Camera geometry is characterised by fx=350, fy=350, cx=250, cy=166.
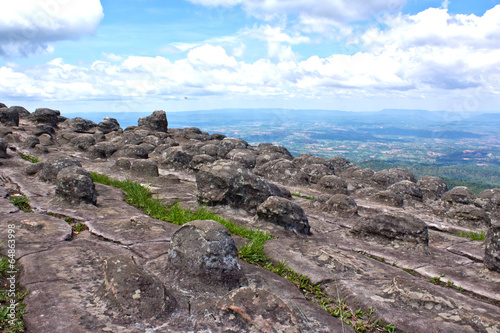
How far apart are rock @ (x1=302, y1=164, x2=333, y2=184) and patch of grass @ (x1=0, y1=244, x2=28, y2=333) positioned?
41.8 ft

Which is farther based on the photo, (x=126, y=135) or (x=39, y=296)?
(x=126, y=135)

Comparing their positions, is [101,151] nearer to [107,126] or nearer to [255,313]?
[107,126]

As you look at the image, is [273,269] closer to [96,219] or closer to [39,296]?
[39,296]

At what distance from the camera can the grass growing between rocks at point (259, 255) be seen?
524 centimetres

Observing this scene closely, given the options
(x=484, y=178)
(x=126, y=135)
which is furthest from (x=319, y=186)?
(x=484, y=178)

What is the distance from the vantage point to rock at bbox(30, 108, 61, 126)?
26547 mm

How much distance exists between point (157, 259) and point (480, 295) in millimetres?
5833

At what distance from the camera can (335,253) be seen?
7.41 metres

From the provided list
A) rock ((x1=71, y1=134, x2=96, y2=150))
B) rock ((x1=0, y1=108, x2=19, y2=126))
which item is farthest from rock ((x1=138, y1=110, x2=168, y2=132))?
rock ((x1=0, y1=108, x2=19, y2=126))

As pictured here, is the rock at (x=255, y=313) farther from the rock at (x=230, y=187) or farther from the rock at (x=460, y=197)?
the rock at (x=460, y=197)

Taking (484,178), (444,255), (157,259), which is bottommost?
(484,178)

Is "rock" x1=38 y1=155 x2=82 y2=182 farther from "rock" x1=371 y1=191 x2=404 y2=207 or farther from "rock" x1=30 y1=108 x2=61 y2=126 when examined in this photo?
"rock" x1=30 y1=108 x2=61 y2=126

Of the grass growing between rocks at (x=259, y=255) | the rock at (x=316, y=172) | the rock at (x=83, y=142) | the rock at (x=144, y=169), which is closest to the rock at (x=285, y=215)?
the grass growing between rocks at (x=259, y=255)

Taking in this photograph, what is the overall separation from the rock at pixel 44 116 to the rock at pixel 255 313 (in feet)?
87.4
